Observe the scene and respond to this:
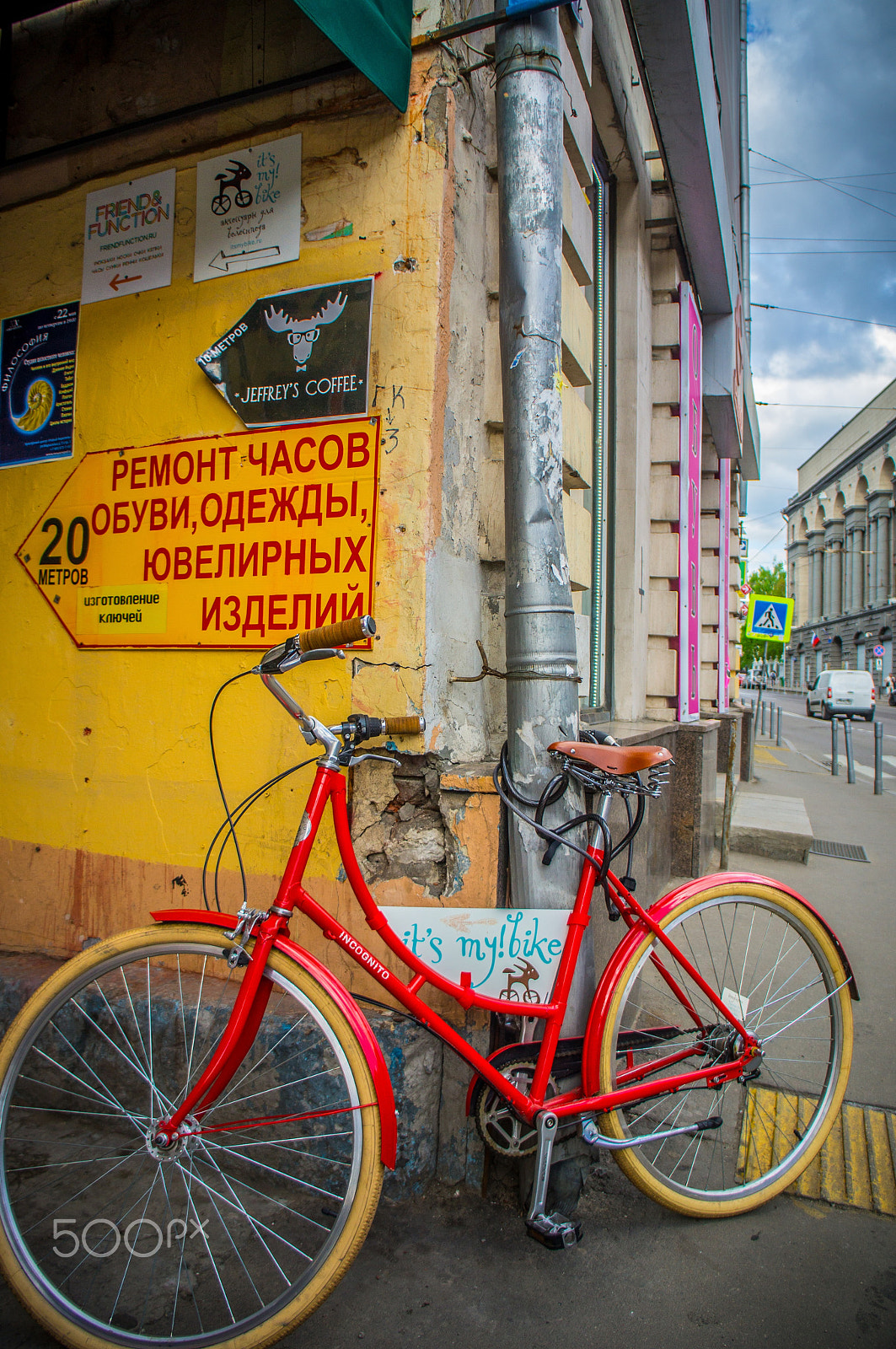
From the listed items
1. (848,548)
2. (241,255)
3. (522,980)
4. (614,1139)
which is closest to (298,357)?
(241,255)

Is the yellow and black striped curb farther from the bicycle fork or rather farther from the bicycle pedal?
the bicycle fork

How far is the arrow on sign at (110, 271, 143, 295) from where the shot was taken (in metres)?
2.84

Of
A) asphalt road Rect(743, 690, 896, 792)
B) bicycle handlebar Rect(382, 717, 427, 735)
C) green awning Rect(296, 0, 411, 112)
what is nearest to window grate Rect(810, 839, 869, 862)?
asphalt road Rect(743, 690, 896, 792)

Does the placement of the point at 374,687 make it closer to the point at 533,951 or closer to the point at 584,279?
the point at 533,951

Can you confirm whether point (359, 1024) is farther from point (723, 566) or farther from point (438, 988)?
point (723, 566)

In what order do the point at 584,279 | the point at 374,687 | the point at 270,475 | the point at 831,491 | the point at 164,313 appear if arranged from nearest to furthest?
the point at 374,687 → the point at 270,475 → the point at 164,313 → the point at 584,279 → the point at 831,491

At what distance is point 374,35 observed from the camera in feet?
7.04

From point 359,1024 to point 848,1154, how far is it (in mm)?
1713

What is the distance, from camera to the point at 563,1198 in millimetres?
2082

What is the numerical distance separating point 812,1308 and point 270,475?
8.55 ft

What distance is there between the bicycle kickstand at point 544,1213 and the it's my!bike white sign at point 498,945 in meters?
0.28

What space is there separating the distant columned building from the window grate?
144 feet

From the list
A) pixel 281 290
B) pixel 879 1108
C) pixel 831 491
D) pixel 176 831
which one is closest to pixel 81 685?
pixel 176 831

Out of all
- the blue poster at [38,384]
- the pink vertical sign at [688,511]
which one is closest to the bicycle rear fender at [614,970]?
the blue poster at [38,384]
